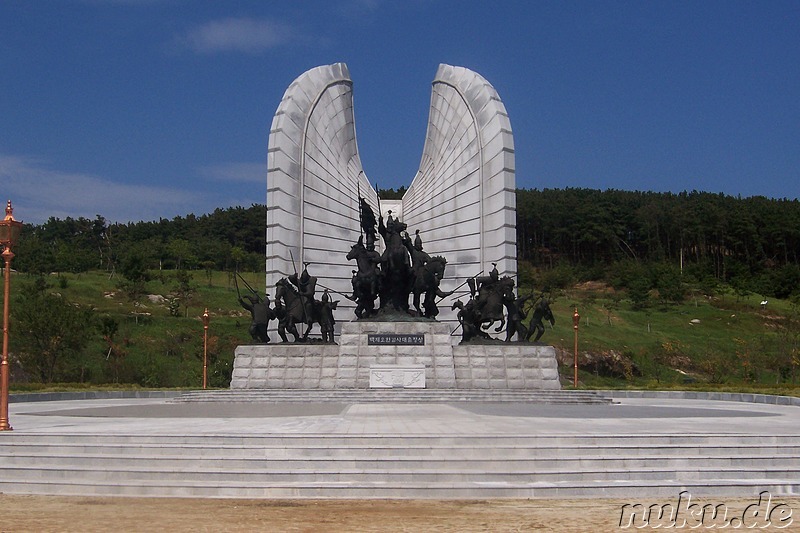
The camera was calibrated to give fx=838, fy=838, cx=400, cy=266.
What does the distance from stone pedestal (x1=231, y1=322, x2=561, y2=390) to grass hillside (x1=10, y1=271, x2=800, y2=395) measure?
7622 mm

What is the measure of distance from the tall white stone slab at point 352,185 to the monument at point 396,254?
0.04 m

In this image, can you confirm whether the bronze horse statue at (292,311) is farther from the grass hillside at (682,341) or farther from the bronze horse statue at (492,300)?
the grass hillside at (682,341)

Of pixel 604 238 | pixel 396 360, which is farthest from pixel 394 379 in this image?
pixel 604 238

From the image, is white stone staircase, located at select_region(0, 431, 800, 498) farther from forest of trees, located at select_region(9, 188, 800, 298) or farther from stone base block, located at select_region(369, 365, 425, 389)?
forest of trees, located at select_region(9, 188, 800, 298)

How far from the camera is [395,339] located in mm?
18312

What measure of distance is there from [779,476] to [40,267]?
4729 cm

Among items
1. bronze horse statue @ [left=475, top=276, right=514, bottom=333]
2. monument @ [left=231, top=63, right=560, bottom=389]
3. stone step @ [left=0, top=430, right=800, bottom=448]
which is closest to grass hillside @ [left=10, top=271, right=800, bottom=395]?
monument @ [left=231, top=63, right=560, bottom=389]

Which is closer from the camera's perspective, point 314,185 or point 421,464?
point 421,464

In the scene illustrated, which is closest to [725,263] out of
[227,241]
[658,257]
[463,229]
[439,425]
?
[658,257]

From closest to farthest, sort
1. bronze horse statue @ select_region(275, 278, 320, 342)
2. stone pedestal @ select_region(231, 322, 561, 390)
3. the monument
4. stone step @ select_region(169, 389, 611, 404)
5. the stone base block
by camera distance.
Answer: stone step @ select_region(169, 389, 611, 404)
the stone base block
stone pedestal @ select_region(231, 322, 561, 390)
the monument
bronze horse statue @ select_region(275, 278, 320, 342)

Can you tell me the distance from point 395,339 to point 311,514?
37.4 feet

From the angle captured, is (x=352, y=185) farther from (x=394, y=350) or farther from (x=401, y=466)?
(x=401, y=466)

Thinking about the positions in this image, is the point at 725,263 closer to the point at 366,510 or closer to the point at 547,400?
the point at 547,400

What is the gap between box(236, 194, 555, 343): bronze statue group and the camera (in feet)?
61.7
